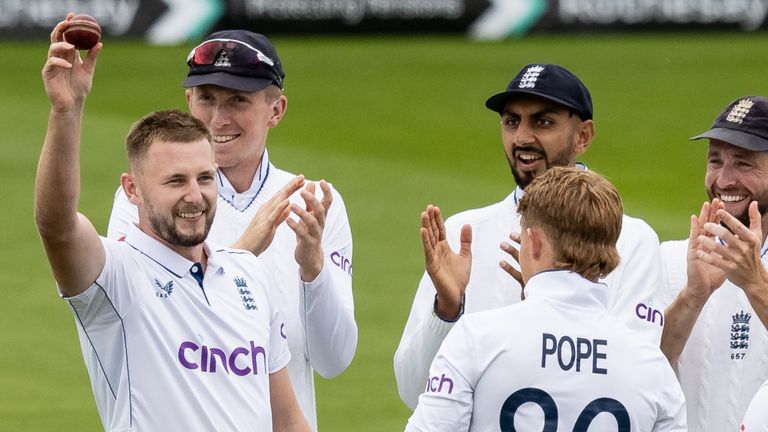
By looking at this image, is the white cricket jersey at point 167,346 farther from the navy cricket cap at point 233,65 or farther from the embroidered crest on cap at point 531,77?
the embroidered crest on cap at point 531,77

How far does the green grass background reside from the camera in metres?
12.1

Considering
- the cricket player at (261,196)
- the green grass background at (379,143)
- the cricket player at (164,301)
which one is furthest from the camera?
the green grass background at (379,143)

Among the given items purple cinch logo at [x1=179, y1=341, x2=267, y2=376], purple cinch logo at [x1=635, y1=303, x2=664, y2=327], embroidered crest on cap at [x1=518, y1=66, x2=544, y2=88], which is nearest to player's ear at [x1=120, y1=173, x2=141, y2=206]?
purple cinch logo at [x1=179, y1=341, x2=267, y2=376]

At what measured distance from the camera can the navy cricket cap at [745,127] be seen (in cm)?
628

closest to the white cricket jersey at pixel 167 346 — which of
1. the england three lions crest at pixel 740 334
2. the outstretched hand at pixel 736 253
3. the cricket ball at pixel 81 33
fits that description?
the cricket ball at pixel 81 33

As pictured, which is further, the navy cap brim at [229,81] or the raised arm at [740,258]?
the navy cap brim at [229,81]

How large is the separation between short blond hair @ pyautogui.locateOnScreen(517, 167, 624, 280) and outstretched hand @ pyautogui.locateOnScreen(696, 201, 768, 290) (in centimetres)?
92

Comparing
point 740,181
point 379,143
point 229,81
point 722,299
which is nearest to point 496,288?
point 722,299

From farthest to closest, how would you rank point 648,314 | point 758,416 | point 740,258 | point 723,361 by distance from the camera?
point 723,361
point 648,314
point 740,258
point 758,416

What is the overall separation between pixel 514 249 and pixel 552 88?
34.5 inches

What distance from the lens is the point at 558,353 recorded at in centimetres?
471

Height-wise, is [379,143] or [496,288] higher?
[379,143]

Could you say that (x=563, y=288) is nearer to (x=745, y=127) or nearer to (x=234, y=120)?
(x=745, y=127)

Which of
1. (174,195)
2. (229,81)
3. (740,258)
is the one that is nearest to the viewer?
(174,195)
